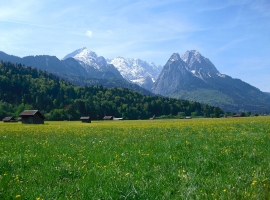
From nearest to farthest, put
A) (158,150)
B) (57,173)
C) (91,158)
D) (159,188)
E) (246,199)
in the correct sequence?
(246,199)
(159,188)
(57,173)
(91,158)
(158,150)

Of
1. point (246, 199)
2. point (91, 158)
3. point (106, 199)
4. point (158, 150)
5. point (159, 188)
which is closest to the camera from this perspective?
point (246, 199)

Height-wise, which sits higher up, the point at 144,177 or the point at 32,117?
the point at 32,117

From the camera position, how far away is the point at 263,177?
703 cm

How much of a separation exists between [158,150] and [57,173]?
5.47 meters

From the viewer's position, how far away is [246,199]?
A: 5.67m

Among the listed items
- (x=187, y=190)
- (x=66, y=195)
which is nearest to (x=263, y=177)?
(x=187, y=190)

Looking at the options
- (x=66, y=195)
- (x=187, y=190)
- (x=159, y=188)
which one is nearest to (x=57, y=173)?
(x=66, y=195)

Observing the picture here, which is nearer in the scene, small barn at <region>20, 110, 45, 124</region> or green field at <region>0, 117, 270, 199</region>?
green field at <region>0, 117, 270, 199</region>

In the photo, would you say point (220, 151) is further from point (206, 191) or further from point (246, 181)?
point (206, 191)

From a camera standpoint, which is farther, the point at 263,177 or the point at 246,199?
the point at 263,177

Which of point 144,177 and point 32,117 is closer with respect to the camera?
point 144,177

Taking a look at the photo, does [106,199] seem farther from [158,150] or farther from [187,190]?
[158,150]

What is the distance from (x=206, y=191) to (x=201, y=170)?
2.15 metres

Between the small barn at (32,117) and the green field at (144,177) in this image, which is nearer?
the green field at (144,177)
